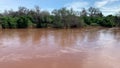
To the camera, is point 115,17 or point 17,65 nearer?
point 17,65

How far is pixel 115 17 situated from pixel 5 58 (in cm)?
2803

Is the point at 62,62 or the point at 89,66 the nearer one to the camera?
the point at 89,66

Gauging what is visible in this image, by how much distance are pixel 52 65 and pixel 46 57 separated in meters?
1.29

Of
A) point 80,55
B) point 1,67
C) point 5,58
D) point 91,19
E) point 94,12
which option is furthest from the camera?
point 94,12

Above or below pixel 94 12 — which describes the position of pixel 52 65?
below

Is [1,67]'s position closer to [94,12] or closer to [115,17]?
[115,17]

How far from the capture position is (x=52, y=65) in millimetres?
7457

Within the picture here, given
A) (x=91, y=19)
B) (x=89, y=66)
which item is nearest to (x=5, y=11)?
(x=91, y=19)

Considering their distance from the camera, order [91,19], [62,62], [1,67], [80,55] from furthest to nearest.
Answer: [91,19] → [80,55] → [62,62] → [1,67]

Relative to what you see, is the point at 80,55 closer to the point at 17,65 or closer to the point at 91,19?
the point at 17,65

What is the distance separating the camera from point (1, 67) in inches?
278

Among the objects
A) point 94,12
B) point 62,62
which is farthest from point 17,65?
point 94,12

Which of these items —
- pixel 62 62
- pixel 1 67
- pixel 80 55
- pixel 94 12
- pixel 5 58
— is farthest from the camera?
pixel 94 12

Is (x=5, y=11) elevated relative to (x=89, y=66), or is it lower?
elevated
